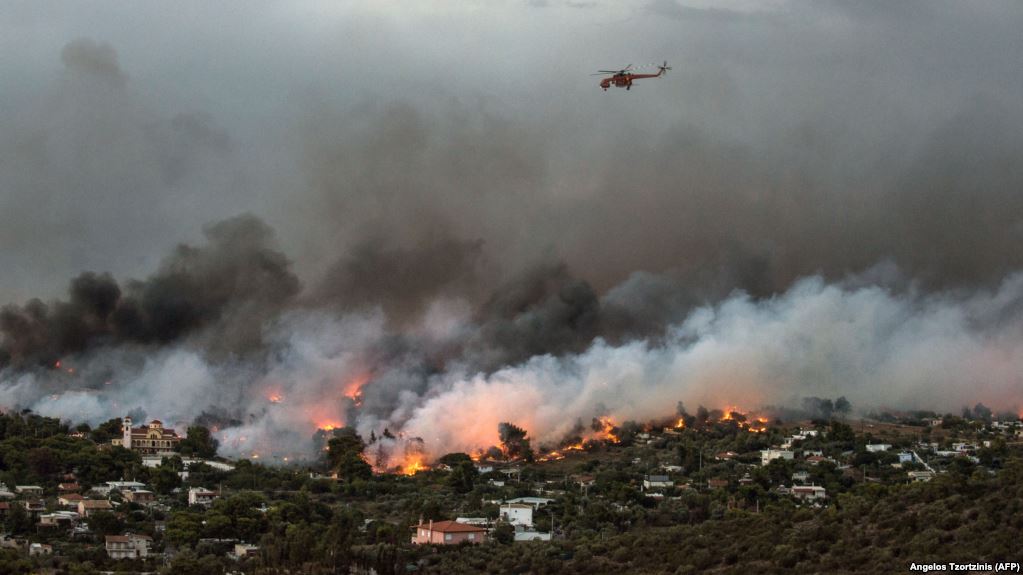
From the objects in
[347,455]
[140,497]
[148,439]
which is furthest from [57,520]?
[148,439]

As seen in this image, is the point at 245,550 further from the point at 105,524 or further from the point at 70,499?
the point at 70,499

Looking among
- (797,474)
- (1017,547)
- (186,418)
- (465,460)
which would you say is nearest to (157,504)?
(465,460)

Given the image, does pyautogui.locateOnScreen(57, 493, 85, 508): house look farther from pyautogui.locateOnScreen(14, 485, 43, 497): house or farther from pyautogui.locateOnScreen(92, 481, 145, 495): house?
pyautogui.locateOnScreen(92, 481, 145, 495): house

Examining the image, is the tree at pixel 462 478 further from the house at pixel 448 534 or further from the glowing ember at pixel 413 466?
the house at pixel 448 534

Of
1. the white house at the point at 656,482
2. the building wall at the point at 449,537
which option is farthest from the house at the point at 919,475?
the building wall at the point at 449,537

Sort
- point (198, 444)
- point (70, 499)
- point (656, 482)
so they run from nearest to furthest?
point (70, 499) → point (656, 482) → point (198, 444)

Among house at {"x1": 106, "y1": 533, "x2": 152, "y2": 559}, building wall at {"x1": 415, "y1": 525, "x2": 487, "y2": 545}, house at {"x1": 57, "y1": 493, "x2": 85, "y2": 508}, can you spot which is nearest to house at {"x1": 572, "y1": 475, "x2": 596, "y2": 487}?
building wall at {"x1": 415, "y1": 525, "x2": 487, "y2": 545}
